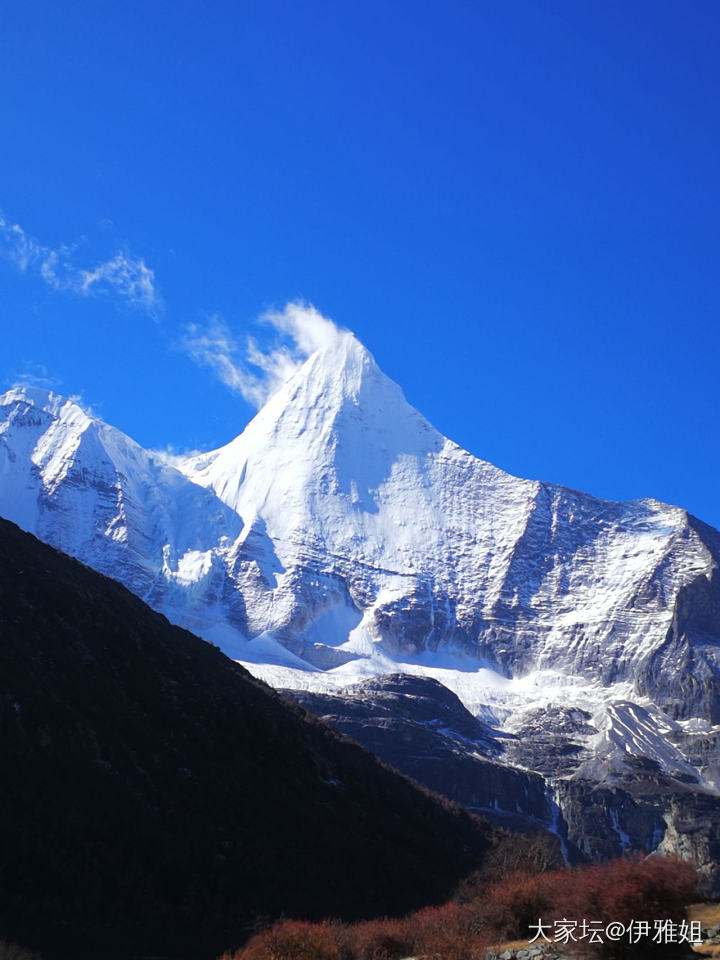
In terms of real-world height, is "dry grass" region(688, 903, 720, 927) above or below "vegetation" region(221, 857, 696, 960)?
above

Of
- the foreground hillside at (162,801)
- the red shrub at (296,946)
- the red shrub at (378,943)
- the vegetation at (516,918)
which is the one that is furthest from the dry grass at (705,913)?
the foreground hillside at (162,801)

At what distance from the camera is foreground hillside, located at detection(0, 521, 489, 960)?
156 ft

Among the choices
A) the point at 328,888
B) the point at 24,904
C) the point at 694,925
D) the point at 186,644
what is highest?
the point at 186,644

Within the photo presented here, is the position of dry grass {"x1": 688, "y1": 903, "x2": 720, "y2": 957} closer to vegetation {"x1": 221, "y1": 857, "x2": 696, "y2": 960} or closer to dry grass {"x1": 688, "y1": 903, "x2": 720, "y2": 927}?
dry grass {"x1": 688, "y1": 903, "x2": 720, "y2": 927}

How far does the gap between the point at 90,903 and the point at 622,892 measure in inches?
1008

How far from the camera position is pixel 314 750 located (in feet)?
242

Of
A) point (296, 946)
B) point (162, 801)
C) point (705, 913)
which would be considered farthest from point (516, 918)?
point (162, 801)

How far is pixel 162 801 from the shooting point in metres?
57.8

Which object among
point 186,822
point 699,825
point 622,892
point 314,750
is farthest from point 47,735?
point 699,825

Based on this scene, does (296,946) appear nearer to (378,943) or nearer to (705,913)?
(378,943)

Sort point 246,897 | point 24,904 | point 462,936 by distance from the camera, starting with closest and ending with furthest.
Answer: point 462,936, point 24,904, point 246,897

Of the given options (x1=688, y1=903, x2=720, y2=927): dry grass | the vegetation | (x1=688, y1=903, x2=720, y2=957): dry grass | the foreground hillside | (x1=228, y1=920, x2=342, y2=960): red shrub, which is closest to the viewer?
(x1=688, y1=903, x2=720, y2=957): dry grass

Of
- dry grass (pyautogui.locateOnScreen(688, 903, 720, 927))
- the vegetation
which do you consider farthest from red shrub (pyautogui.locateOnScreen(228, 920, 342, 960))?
dry grass (pyautogui.locateOnScreen(688, 903, 720, 927))

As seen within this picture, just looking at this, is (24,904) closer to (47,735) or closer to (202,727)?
(47,735)
